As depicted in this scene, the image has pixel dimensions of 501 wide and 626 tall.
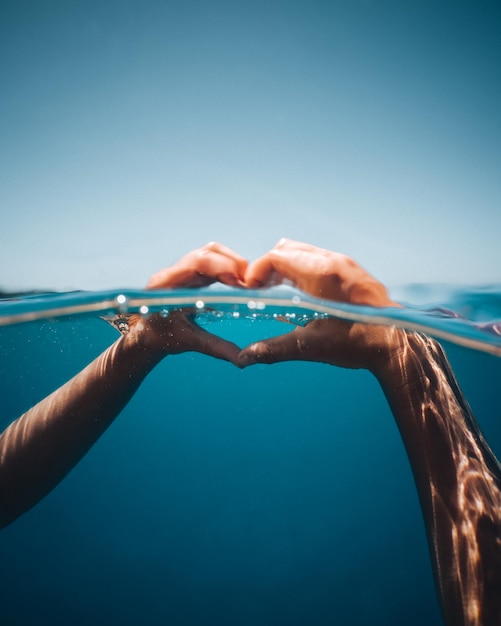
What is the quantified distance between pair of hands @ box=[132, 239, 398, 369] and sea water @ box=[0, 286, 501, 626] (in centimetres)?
20

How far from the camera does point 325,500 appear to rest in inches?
1346

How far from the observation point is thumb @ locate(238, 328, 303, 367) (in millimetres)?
2477

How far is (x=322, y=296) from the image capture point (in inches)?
98.3

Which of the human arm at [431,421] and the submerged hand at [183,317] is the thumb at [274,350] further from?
the submerged hand at [183,317]

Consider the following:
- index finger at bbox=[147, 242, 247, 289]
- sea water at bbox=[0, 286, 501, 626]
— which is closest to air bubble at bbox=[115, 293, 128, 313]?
sea water at bbox=[0, 286, 501, 626]

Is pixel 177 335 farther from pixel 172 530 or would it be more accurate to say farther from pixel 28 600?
pixel 172 530

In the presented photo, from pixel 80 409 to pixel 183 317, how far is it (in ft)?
4.27

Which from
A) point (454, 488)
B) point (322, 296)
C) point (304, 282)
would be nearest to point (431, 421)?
point (454, 488)

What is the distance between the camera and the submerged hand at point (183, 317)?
232cm

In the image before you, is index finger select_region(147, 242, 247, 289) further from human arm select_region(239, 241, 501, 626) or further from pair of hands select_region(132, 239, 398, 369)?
human arm select_region(239, 241, 501, 626)

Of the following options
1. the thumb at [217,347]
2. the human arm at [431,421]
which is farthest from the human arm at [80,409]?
the human arm at [431,421]

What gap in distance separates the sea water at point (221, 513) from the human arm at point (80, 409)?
1.42 feet

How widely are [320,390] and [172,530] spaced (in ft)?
101

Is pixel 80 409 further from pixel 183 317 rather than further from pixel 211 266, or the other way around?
pixel 211 266
